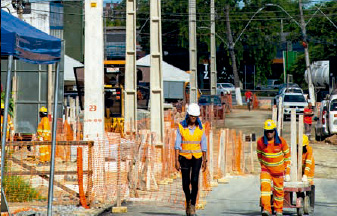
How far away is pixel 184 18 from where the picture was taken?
84500 mm

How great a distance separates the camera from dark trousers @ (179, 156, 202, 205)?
12.8 metres

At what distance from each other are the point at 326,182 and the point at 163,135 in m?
4.27

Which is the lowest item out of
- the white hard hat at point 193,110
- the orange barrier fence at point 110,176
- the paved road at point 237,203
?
the paved road at point 237,203

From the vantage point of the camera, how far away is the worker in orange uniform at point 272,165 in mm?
12422

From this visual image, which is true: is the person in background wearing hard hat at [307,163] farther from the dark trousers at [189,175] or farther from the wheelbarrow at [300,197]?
the dark trousers at [189,175]

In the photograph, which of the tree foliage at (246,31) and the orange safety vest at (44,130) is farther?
the tree foliage at (246,31)

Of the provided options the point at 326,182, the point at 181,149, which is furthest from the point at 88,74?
the point at 326,182

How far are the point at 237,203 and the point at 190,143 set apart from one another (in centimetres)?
289

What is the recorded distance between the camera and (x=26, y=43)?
10234 mm

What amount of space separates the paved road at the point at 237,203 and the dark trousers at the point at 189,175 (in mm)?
702

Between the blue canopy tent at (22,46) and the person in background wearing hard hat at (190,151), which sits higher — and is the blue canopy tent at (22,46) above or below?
above

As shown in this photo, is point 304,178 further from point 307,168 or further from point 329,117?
point 329,117

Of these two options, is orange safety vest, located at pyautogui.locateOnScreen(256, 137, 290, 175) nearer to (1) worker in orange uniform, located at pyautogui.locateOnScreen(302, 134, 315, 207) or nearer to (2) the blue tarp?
(1) worker in orange uniform, located at pyautogui.locateOnScreen(302, 134, 315, 207)

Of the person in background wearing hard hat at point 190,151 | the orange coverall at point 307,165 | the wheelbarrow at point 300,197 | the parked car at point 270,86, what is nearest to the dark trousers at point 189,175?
the person in background wearing hard hat at point 190,151
